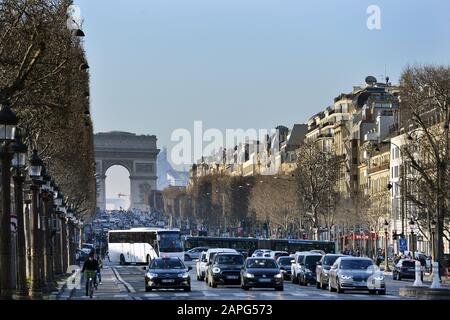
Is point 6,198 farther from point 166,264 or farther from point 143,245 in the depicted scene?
point 143,245

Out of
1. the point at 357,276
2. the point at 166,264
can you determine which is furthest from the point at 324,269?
the point at 357,276

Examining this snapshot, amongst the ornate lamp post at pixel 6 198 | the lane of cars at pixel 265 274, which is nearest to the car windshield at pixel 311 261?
the lane of cars at pixel 265 274

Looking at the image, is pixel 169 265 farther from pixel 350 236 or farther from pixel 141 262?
pixel 350 236

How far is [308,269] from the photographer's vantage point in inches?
2554

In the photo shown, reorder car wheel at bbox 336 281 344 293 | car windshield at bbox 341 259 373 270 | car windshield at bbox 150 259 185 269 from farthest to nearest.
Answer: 1. car windshield at bbox 150 259 185 269
2. car windshield at bbox 341 259 373 270
3. car wheel at bbox 336 281 344 293

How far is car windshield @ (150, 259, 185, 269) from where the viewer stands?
53.5 meters

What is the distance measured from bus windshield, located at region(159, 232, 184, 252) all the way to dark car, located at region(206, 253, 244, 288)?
47642mm

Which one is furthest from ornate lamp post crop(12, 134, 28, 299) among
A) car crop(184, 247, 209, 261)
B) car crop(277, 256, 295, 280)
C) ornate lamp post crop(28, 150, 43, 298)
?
car crop(184, 247, 209, 261)

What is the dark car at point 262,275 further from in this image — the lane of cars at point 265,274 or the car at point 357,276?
the car at point 357,276

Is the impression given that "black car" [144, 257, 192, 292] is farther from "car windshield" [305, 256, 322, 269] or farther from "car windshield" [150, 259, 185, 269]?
"car windshield" [305, 256, 322, 269]

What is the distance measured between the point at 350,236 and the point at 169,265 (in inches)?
4118

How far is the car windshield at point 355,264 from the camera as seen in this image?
50219 millimetres

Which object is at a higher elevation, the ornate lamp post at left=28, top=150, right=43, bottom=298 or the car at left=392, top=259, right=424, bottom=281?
the ornate lamp post at left=28, top=150, right=43, bottom=298
